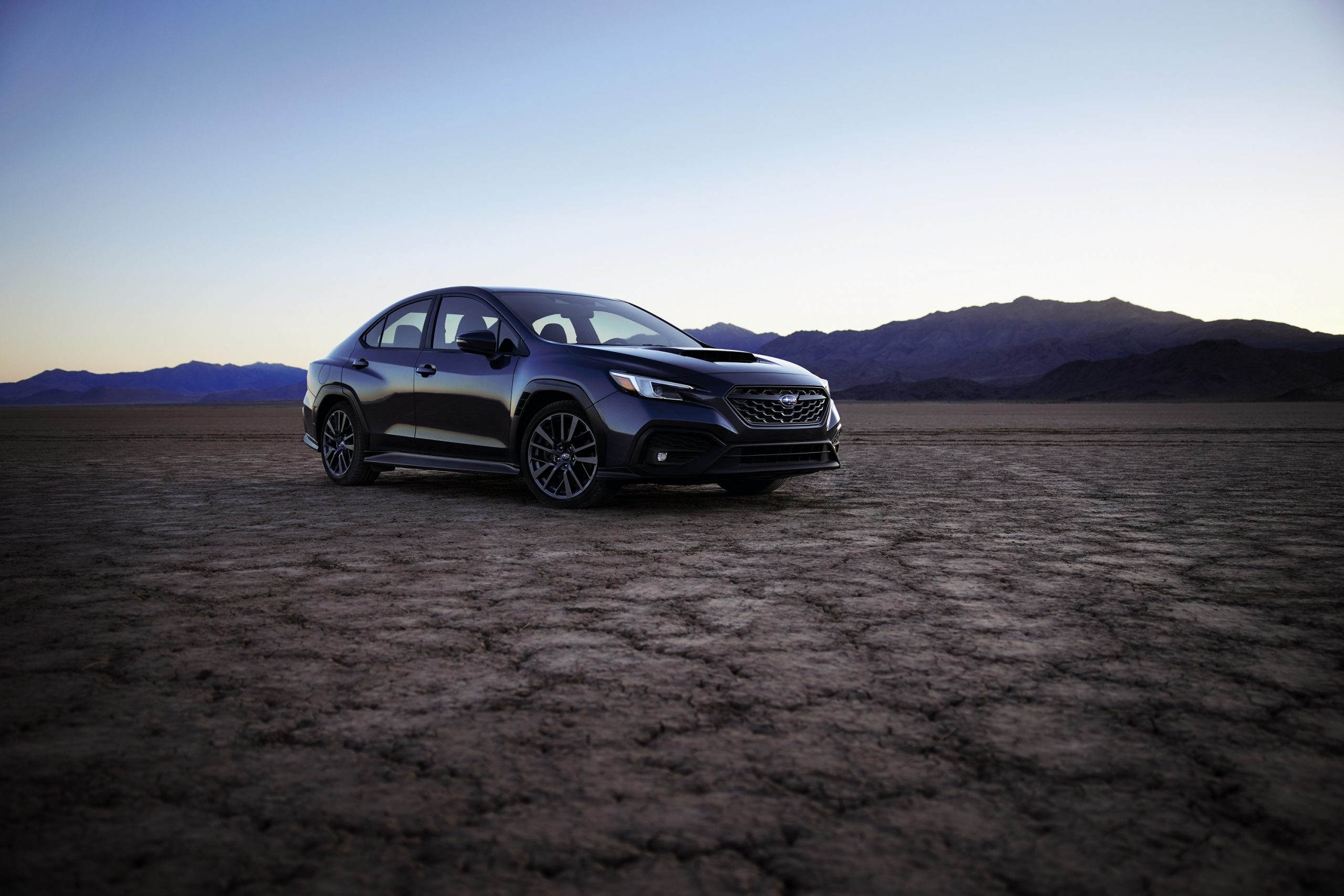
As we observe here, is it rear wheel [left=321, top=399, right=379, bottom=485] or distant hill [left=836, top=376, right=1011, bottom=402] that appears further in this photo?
A: distant hill [left=836, top=376, right=1011, bottom=402]

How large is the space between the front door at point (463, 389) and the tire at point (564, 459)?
0.86 feet

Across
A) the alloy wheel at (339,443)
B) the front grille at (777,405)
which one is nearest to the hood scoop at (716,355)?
the front grille at (777,405)

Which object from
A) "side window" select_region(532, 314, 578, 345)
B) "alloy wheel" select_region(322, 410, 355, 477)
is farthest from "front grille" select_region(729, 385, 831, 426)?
"alloy wheel" select_region(322, 410, 355, 477)

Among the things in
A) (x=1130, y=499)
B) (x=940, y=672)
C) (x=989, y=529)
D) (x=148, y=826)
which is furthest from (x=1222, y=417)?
(x=148, y=826)

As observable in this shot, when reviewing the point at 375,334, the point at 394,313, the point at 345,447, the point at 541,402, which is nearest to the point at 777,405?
the point at 541,402

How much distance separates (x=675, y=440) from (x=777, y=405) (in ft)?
2.98

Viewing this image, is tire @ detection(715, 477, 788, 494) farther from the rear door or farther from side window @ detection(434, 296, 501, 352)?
the rear door

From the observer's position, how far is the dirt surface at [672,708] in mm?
2121

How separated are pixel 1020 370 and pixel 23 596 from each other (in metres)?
205

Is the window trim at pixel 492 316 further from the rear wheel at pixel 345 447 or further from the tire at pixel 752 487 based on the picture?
the tire at pixel 752 487

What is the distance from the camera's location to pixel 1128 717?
2.97 meters

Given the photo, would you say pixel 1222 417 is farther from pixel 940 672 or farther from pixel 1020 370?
pixel 1020 370

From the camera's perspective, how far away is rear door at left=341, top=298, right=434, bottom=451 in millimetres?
8773

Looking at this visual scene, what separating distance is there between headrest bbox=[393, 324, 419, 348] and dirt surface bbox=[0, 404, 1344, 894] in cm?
260
